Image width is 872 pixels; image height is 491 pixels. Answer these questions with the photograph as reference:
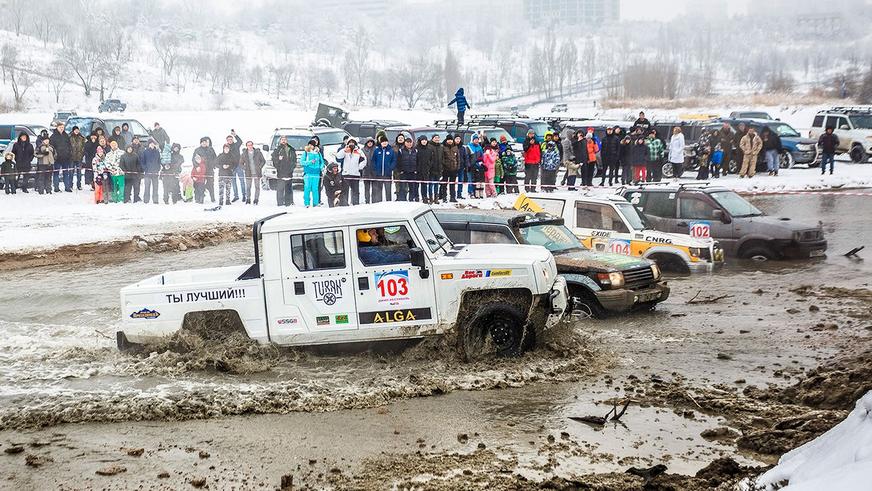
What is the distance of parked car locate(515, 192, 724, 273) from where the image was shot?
1539 cm

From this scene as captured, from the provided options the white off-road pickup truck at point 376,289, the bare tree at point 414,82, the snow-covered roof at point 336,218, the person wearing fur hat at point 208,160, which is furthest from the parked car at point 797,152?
the bare tree at point 414,82

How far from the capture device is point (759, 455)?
7.63 m

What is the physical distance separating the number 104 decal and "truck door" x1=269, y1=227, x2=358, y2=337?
12.9 inches

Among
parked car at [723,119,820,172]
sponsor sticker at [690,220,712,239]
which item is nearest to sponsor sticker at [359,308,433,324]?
sponsor sticker at [690,220,712,239]

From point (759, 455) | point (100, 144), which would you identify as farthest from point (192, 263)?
point (759, 455)

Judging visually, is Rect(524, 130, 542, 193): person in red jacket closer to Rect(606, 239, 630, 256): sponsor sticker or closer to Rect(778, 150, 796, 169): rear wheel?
Rect(606, 239, 630, 256): sponsor sticker

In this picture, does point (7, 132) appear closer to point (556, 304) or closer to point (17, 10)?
point (556, 304)

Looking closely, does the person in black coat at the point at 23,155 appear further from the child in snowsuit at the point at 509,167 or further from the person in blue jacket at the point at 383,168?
the child in snowsuit at the point at 509,167

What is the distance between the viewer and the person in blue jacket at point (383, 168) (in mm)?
23472

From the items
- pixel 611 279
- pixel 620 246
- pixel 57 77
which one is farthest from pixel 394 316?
pixel 57 77

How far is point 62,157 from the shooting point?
84.0 feet

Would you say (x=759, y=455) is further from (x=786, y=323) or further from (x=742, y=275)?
(x=742, y=275)

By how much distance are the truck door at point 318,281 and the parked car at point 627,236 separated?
5.92m

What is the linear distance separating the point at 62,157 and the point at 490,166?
12.0 meters
